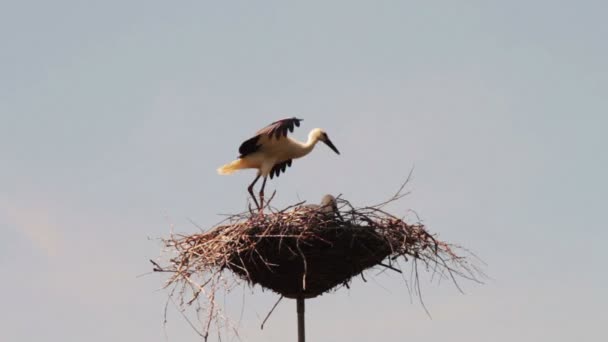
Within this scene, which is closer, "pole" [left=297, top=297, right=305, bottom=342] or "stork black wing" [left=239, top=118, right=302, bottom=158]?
"pole" [left=297, top=297, right=305, bottom=342]

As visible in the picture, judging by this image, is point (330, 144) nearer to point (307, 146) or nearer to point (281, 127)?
point (307, 146)

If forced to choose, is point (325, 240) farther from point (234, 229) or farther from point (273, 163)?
point (273, 163)

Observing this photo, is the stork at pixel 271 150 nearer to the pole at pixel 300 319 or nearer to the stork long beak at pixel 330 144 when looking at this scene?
the stork long beak at pixel 330 144

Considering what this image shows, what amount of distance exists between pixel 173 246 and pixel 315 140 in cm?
159

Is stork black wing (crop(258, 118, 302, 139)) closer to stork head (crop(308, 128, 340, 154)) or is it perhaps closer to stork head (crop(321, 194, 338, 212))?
stork head (crop(308, 128, 340, 154))

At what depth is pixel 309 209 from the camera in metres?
7.03

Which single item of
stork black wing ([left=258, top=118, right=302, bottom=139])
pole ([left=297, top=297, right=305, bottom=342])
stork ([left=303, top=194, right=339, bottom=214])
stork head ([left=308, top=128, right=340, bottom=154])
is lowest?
pole ([left=297, top=297, right=305, bottom=342])

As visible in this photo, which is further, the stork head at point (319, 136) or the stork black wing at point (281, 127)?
the stork head at point (319, 136)

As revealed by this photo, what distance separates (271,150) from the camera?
7.93 m

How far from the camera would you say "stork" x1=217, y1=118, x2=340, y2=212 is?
7.68 metres

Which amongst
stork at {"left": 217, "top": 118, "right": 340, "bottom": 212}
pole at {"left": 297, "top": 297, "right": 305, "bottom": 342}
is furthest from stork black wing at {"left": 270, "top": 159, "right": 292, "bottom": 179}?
pole at {"left": 297, "top": 297, "right": 305, "bottom": 342}

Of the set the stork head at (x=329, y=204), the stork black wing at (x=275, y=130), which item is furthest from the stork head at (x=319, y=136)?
the stork head at (x=329, y=204)

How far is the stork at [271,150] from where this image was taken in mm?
7684

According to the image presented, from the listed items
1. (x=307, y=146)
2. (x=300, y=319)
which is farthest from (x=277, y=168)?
(x=300, y=319)
